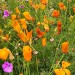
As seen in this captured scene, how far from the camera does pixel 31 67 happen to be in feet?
7.70

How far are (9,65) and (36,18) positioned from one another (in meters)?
1.19

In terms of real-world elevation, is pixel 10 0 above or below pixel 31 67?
above

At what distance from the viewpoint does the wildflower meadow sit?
198 centimetres

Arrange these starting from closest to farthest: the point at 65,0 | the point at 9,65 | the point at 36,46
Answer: the point at 9,65 < the point at 36,46 < the point at 65,0

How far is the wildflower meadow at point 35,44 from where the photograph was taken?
1.98 meters

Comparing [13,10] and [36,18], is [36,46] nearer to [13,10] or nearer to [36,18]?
[36,18]

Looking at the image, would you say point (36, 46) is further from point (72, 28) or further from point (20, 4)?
point (20, 4)

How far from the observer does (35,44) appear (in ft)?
8.49

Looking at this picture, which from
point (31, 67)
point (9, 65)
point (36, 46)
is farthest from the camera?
point (36, 46)

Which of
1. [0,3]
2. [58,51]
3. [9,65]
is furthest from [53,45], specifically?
[0,3]

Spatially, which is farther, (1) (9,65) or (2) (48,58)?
(2) (48,58)

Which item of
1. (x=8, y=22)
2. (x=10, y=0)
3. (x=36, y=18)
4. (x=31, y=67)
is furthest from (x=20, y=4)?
(x=31, y=67)

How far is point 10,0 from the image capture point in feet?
11.6

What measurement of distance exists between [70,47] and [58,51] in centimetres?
13
